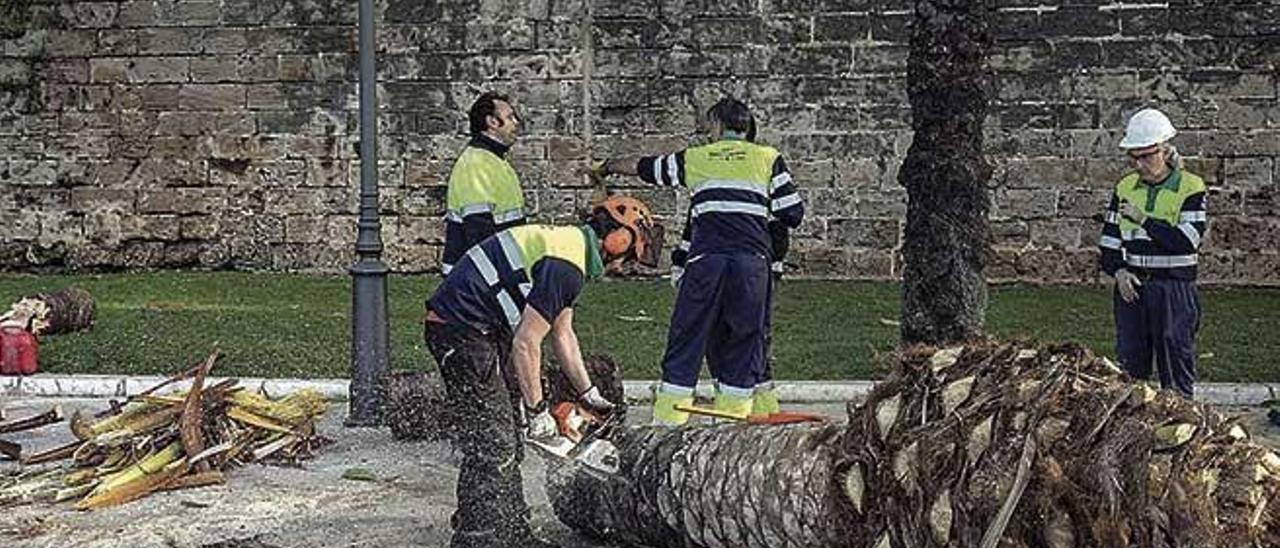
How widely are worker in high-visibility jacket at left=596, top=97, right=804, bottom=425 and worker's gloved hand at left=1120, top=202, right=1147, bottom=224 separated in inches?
65.6

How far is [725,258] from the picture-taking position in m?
8.51

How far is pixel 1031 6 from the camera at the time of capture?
14.7 m

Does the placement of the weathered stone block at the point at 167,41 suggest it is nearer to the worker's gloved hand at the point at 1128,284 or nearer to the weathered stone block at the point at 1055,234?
the weathered stone block at the point at 1055,234

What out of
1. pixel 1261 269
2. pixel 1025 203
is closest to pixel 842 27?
pixel 1025 203

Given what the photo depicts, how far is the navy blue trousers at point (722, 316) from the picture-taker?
8.52 meters

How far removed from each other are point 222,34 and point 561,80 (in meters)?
3.38

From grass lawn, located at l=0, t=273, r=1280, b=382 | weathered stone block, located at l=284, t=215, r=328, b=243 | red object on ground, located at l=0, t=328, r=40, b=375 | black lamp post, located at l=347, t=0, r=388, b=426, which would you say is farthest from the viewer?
weathered stone block, located at l=284, t=215, r=328, b=243

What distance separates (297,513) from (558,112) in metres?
8.91

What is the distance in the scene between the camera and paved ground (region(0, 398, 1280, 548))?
661 centimetres

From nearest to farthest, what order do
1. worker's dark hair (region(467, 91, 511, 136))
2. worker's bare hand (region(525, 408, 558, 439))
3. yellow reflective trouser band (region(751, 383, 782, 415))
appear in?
worker's bare hand (region(525, 408, 558, 439)) → worker's dark hair (region(467, 91, 511, 136)) → yellow reflective trouser band (region(751, 383, 782, 415))

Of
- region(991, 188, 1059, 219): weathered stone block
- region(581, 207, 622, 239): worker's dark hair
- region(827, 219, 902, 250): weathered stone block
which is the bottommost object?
region(827, 219, 902, 250): weathered stone block

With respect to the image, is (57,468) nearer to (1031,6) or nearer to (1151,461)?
(1151,461)

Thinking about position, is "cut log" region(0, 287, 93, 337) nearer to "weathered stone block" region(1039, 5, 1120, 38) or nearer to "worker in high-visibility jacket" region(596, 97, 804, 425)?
"worker in high-visibility jacket" region(596, 97, 804, 425)

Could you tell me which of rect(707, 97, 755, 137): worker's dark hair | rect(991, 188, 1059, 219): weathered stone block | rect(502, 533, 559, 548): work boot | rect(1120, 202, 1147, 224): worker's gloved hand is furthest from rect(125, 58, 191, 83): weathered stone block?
rect(502, 533, 559, 548): work boot
